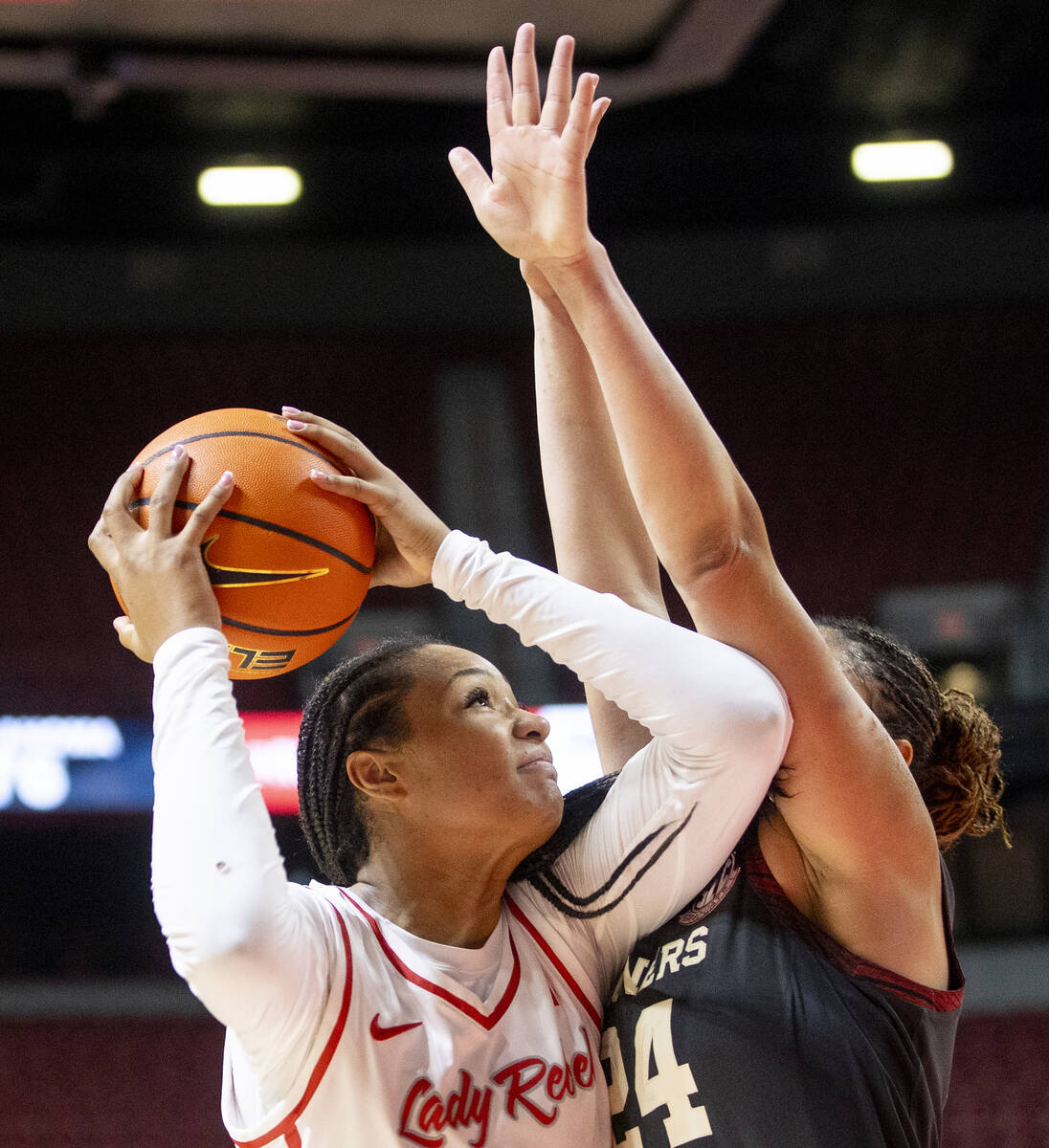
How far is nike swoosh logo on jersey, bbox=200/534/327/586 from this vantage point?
1386 millimetres

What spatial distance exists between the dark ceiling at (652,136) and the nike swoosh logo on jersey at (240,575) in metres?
3.44

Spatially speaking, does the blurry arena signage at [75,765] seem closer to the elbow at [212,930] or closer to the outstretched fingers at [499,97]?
the outstretched fingers at [499,97]

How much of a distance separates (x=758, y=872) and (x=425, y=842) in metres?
0.39

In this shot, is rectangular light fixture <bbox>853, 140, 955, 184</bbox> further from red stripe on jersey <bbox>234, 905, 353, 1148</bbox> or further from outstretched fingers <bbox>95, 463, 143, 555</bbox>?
red stripe on jersey <bbox>234, 905, 353, 1148</bbox>

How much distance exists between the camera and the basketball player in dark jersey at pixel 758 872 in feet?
4.41

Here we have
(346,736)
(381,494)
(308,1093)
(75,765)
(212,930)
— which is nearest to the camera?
(212,930)

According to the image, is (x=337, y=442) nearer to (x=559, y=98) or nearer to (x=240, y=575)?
(x=240, y=575)

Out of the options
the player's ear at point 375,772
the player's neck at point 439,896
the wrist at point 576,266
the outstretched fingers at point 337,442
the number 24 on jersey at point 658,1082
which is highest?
the wrist at point 576,266

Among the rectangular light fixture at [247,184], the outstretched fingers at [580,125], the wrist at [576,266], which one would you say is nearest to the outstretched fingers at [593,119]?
the outstretched fingers at [580,125]

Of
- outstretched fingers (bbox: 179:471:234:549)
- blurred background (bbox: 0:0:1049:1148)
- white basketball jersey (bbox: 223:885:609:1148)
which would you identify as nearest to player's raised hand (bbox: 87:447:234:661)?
outstretched fingers (bbox: 179:471:234:549)

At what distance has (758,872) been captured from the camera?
1.48 metres

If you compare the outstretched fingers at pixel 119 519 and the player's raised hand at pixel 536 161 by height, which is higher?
the player's raised hand at pixel 536 161

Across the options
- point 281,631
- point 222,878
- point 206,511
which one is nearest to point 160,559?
point 206,511

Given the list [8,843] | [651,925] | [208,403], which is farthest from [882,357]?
[651,925]
